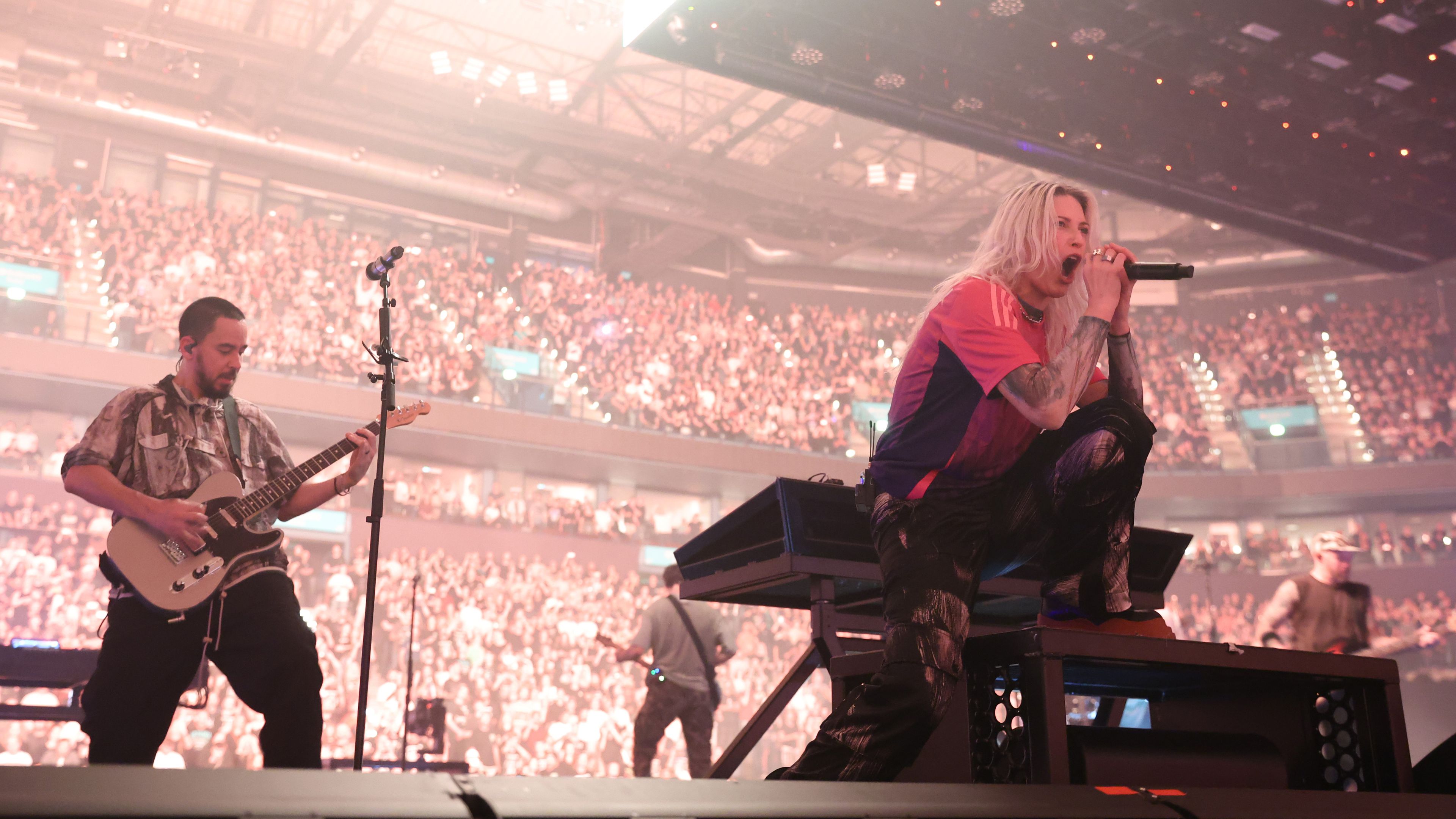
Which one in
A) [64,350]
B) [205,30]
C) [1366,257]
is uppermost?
[205,30]

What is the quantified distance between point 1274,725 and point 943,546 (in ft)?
2.40

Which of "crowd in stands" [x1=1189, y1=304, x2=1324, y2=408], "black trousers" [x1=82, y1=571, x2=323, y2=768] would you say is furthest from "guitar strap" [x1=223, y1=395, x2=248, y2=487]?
"crowd in stands" [x1=1189, y1=304, x2=1324, y2=408]

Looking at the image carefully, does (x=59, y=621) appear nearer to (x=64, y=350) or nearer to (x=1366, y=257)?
(x=64, y=350)

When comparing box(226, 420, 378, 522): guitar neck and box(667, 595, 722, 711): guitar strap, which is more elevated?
box(226, 420, 378, 522): guitar neck

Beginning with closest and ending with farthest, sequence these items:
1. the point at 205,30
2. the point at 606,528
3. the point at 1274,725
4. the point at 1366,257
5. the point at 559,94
A: the point at 1274,725 < the point at 1366,257 < the point at 205,30 < the point at 606,528 < the point at 559,94

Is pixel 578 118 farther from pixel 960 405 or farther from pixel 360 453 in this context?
pixel 960 405

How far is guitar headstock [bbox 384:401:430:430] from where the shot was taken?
3.24m

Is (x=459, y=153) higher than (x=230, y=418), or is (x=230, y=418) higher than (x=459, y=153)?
(x=459, y=153)

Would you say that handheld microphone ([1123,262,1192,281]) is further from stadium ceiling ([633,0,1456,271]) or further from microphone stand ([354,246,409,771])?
stadium ceiling ([633,0,1456,271])

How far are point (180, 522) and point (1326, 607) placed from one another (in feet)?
14.8

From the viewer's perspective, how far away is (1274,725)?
1.82m

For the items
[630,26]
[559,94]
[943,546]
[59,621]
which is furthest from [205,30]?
[943,546]

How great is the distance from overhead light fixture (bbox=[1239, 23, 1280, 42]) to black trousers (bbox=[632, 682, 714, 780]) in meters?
4.95

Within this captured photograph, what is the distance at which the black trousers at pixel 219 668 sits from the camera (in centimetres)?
219
